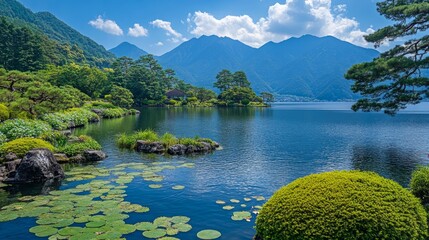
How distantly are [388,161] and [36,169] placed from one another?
77.4 feet

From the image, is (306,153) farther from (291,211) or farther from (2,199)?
(2,199)

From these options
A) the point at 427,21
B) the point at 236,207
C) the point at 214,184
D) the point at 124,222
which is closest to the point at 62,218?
the point at 124,222

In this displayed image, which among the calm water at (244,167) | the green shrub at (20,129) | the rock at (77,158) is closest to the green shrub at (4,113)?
the green shrub at (20,129)

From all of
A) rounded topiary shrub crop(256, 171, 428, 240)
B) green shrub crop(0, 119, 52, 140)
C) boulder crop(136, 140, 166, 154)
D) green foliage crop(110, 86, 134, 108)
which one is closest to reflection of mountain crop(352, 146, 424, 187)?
rounded topiary shrub crop(256, 171, 428, 240)

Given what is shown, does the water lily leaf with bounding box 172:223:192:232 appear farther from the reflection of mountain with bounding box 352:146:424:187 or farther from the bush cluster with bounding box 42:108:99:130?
the bush cluster with bounding box 42:108:99:130

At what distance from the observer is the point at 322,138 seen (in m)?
35.3

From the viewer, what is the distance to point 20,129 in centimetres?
2311

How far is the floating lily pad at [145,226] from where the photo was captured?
969 cm

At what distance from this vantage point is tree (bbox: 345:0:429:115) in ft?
54.2

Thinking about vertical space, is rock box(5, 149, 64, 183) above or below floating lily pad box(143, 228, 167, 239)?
above

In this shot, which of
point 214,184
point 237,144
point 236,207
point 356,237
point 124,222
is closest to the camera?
point 356,237

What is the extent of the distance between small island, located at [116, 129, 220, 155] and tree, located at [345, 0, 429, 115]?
12.6 m

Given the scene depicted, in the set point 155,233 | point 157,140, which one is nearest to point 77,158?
point 157,140

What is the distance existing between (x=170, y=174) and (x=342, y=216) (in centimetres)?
1238
